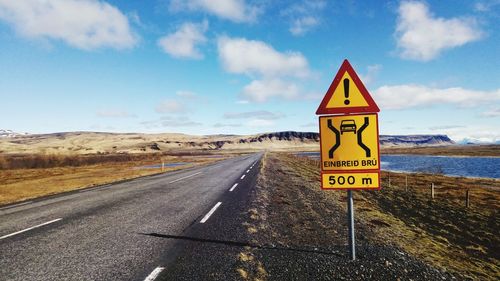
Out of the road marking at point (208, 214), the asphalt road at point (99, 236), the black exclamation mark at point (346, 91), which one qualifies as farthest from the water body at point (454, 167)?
the black exclamation mark at point (346, 91)

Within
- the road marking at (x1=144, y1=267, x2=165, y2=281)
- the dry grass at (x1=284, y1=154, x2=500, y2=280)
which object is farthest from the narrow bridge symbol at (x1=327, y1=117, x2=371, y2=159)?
the road marking at (x1=144, y1=267, x2=165, y2=281)

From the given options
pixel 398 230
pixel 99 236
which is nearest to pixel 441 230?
pixel 398 230

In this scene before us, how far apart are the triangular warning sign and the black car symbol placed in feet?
0.59

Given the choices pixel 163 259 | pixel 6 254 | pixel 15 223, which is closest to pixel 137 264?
pixel 163 259

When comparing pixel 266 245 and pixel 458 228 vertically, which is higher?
pixel 266 245

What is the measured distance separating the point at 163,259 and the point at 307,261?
2.37m

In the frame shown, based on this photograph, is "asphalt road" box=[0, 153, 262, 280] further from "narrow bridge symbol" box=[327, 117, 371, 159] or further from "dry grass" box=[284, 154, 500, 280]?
"dry grass" box=[284, 154, 500, 280]

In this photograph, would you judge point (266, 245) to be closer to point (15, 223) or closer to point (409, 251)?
point (409, 251)

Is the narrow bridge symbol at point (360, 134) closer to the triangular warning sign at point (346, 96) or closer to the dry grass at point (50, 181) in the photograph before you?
the triangular warning sign at point (346, 96)

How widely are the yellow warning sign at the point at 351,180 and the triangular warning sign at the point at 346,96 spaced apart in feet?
3.37

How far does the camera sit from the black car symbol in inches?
199

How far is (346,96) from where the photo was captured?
5125 mm

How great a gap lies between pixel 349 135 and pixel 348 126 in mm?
147

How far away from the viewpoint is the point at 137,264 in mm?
4961
